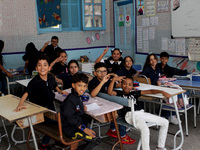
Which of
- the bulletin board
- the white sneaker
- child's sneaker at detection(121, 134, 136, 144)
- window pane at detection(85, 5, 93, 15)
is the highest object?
window pane at detection(85, 5, 93, 15)

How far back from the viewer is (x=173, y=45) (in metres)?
6.02

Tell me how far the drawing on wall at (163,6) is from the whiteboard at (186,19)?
16 cm

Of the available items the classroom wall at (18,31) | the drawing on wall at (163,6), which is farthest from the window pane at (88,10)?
the drawing on wall at (163,6)

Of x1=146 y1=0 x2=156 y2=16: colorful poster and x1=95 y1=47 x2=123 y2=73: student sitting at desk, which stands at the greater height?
x1=146 y1=0 x2=156 y2=16: colorful poster

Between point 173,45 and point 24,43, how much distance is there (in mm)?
3932

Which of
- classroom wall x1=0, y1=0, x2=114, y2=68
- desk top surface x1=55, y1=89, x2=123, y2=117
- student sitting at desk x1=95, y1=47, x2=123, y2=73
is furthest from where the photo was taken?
classroom wall x1=0, y1=0, x2=114, y2=68

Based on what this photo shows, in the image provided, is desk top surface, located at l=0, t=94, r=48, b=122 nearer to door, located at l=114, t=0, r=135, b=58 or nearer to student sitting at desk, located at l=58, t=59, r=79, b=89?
student sitting at desk, located at l=58, t=59, r=79, b=89

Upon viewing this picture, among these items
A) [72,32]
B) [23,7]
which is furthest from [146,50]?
[23,7]

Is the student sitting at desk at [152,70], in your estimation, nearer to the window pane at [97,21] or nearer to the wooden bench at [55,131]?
the wooden bench at [55,131]

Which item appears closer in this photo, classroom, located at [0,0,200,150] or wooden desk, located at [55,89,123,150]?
wooden desk, located at [55,89,123,150]

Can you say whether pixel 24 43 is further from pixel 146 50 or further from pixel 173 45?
pixel 173 45

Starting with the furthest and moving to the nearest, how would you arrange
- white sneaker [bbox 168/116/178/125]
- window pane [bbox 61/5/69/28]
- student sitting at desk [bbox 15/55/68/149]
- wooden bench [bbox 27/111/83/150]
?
1. window pane [bbox 61/5/69/28]
2. white sneaker [bbox 168/116/178/125]
3. student sitting at desk [bbox 15/55/68/149]
4. wooden bench [bbox 27/111/83/150]

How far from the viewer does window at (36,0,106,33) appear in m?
7.50

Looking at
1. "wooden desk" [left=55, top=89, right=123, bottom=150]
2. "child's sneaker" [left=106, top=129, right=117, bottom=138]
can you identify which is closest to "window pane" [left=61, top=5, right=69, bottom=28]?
"child's sneaker" [left=106, top=129, right=117, bottom=138]
